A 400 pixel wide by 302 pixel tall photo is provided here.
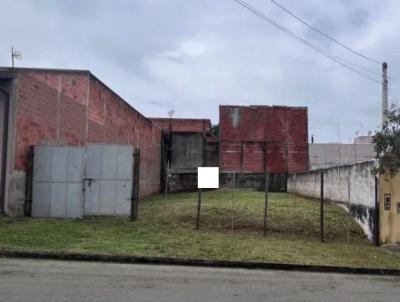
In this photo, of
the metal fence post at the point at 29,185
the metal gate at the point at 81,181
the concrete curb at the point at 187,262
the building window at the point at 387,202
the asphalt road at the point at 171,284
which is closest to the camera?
the asphalt road at the point at 171,284

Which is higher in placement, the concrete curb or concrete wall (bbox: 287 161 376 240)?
concrete wall (bbox: 287 161 376 240)

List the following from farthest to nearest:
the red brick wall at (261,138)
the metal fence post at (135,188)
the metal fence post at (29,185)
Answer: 1. the red brick wall at (261,138)
2. the metal fence post at (135,188)
3. the metal fence post at (29,185)

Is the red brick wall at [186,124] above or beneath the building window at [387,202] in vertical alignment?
above

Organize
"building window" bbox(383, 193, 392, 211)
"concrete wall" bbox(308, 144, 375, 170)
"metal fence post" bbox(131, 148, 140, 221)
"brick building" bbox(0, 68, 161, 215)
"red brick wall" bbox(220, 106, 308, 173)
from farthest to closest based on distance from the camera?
"concrete wall" bbox(308, 144, 375, 170)
"red brick wall" bbox(220, 106, 308, 173)
"metal fence post" bbox(131, 148, 140, 221)
"brick building" bbox(0, 68, 161, 215)
"building window" bbox(383, 193, 392, 211)

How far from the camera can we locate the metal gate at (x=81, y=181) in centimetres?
1830

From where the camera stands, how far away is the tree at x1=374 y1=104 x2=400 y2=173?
51.4 feet

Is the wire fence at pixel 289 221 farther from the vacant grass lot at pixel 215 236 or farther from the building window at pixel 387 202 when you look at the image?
the building window at pixel 387 202

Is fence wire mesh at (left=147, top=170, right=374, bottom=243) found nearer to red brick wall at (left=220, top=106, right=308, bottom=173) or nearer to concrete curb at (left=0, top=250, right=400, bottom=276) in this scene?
concrete curb at (left=0, top=250, right=400, bottom=276)

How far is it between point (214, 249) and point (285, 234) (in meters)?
4.26

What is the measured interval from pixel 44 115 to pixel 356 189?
11139 millimetres

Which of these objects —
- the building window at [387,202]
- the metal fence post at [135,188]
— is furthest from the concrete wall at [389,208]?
the metal fence post at [135,188]

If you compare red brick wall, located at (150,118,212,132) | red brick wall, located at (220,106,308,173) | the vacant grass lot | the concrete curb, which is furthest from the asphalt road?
red brick wall, located at (150,118,212,132)

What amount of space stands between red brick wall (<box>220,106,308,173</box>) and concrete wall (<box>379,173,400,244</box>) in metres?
22.6

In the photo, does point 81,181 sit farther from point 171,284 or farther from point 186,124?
point 186,124
